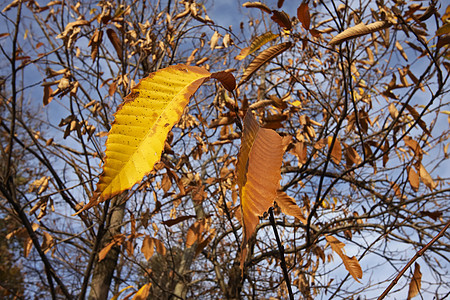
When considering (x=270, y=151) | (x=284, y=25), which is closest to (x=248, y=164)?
(x=270, y=151)

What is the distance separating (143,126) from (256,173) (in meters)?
0.14

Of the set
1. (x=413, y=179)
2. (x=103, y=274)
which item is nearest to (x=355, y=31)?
(x=413, y=179)

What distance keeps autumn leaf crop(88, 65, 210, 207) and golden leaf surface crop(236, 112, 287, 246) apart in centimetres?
9

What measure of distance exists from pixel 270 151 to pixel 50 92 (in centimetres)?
174

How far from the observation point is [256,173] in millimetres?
358

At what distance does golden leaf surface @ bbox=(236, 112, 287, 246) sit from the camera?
1.08 feet

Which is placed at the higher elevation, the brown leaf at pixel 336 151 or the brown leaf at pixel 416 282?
the brown leaf at pixel 336 151

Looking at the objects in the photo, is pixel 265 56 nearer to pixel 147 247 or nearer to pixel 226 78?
pixel 226 78

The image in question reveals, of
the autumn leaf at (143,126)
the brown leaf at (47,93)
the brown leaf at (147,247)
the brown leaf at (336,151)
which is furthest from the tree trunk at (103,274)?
the autumn leaf at (143,126)

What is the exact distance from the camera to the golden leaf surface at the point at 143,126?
1.05ft

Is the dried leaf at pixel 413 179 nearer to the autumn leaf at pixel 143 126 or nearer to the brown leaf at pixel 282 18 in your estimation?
the brown leaf at pixel 282 18

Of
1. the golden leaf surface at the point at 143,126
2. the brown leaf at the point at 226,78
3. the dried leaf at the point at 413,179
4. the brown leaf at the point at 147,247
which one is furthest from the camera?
the brown leaf at the point at 147,247

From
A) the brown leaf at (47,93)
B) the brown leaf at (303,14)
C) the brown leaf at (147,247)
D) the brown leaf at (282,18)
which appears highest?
the brown leaf at (47,93)

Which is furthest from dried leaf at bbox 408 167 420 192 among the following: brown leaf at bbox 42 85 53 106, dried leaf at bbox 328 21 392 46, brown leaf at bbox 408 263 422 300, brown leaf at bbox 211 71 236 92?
brown leaf at bbox 42 85 53 106
